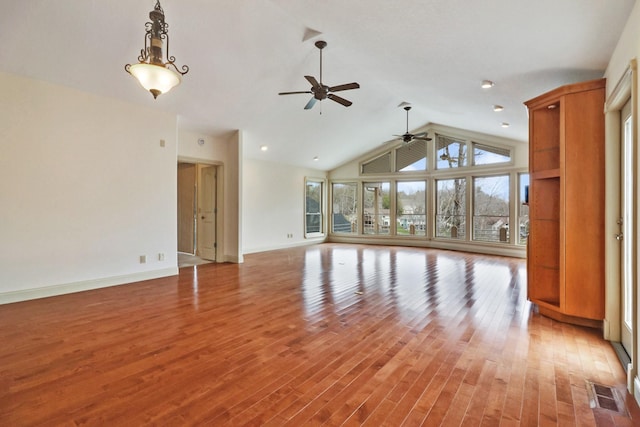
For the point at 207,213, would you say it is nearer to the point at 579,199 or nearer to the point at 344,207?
the point at 344,207

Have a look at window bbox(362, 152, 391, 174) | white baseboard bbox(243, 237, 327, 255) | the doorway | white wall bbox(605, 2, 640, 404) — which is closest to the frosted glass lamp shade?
white wall bbox(605, 2, 640, 404)

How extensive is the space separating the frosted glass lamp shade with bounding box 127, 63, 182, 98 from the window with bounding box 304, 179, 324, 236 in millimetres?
7614

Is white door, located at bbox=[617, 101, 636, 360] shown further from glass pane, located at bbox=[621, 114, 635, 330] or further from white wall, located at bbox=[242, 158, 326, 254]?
white wall, located at bbox=[242, 158, 326, 254]

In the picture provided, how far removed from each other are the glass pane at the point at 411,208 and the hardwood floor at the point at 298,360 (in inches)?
211

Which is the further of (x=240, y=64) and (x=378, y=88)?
(x=378, y=88)

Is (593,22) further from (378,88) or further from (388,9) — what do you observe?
(378,88)

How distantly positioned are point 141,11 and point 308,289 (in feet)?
13.3

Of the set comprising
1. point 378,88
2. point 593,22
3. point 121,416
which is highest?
point 378,88

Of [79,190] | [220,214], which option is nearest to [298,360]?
[79,190]

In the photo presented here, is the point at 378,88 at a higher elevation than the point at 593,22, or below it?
higher

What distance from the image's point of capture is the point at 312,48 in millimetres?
4707

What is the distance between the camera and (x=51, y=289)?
4129 millimetres

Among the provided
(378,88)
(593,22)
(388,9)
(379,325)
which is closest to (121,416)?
(379,325)

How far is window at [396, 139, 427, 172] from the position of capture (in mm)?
9625
